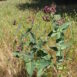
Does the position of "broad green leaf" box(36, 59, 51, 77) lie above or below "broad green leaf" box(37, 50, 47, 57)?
below

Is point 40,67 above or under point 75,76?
above

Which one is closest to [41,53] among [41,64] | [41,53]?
[41,53]

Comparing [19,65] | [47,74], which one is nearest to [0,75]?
[19,65]

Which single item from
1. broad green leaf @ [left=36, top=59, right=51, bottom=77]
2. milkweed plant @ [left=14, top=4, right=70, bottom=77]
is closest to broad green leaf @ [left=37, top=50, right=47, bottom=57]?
milkweed plant @ [left=14, top=4, right=70, bottom=77]

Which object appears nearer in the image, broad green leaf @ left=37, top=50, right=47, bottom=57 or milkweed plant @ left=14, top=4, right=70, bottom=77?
milkweed plant @ left=14, top=4, right=70, bottom=77

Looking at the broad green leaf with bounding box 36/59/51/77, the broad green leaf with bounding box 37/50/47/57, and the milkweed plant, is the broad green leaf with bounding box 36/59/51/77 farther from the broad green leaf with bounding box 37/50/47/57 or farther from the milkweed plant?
the broad green leaf with bounding box 37/50/47/57

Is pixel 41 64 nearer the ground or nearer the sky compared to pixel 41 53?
nearer the ground

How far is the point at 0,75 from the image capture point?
3.95 meters

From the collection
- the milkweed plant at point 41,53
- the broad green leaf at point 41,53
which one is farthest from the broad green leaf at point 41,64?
the broad green leaf at point 41,53

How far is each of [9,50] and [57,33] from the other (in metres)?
1.13

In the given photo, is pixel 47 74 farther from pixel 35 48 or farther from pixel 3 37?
pixel 3 37

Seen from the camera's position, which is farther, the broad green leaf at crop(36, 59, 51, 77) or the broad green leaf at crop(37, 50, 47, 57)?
the broad green leaf at crop(37, 50, 47, 57)

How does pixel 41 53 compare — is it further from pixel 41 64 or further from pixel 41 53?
pixel 41 64

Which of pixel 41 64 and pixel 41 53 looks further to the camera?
pixel 41 53
